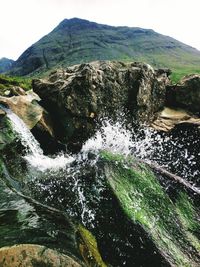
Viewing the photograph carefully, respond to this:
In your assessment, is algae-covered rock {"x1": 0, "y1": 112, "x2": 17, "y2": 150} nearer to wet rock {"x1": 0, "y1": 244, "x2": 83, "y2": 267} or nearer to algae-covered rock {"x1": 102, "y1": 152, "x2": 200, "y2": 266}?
algae-covered rock {"x1": 102, "y1": 152, "x2": 200, "y2": 266}

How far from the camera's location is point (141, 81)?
22.5 metres

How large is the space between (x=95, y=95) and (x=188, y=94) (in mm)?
8173

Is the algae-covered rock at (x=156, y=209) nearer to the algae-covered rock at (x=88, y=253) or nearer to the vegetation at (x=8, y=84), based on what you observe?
the algae-covered rock at (x=88, y=253)

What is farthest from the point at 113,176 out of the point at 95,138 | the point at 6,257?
the point at 95,138

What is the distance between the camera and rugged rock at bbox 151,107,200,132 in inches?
848

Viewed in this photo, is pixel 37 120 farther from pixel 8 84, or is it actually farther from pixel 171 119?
pixel 8 84

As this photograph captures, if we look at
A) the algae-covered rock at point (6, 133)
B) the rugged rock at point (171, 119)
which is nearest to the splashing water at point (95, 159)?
the algae-covered rock at point (6, 133)

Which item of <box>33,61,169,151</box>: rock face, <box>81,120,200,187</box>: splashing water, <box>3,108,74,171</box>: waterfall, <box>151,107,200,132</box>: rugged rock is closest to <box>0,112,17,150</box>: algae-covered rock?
<box>3,108,74,171</box>: waterfall

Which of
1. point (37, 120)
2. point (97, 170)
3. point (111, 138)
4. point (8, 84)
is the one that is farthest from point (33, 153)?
point (8, 84)

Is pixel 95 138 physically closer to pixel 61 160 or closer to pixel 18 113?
pixel 61 160

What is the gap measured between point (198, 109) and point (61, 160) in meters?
12.3

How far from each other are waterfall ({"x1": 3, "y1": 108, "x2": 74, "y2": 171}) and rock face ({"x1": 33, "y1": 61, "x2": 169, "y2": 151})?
2148 mm

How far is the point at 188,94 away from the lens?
955 inches

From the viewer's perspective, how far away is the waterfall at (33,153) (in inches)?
613
